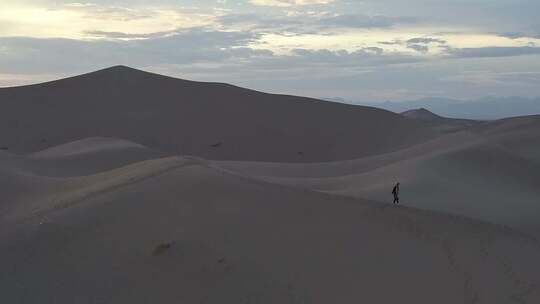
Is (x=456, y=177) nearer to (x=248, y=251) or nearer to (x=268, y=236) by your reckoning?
(x=268, y=236)

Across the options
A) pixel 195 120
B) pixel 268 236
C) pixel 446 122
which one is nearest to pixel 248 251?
pixel 268 236

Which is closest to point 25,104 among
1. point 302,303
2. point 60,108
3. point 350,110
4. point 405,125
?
point 60,108

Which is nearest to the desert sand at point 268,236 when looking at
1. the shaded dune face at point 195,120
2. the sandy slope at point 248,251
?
the sandy slope at point 248,251

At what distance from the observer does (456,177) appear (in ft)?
58.3

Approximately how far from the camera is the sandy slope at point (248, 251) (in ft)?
28.4

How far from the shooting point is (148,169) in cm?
1377

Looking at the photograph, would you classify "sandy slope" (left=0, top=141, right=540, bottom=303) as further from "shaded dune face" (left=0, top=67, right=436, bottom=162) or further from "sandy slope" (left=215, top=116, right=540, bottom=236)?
"shaded dune face" (left=0, top=67, right=436, bottom=162)

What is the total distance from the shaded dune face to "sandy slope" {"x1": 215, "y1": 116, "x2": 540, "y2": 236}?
32.7 feet

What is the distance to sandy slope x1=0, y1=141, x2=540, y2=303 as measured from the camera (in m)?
8.66

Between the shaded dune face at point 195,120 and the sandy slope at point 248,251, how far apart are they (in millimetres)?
21526

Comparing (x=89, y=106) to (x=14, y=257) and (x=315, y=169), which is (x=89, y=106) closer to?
(x=315, y=169)

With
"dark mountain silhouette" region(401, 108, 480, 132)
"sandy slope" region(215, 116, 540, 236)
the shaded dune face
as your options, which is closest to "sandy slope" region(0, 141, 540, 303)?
"sandy slope" region(215, 116, 540, 236)

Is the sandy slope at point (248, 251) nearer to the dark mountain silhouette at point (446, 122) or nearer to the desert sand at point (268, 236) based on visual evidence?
the desert sand at point (268, 236)

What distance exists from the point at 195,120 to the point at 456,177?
22.7 m
